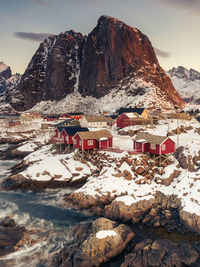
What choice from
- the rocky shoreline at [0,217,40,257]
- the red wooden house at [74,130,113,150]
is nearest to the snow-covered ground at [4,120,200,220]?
the red wooden house at [74,130,113,150]

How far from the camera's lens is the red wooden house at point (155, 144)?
119 ft

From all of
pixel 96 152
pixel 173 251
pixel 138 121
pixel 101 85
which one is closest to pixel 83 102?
pixel 101 85

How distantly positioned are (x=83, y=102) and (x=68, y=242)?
171058 mm

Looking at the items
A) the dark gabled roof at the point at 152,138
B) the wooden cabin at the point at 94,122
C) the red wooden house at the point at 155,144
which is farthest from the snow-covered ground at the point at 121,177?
the wooden cabin at the point at 94,122

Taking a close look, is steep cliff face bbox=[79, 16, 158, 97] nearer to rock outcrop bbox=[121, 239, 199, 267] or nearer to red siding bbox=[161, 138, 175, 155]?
red siding bbox=[161, 138, 175, 155]

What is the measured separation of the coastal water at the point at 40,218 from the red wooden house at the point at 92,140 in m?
10.7

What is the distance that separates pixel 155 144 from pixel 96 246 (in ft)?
73.7

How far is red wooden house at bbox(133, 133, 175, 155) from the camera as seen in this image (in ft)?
119

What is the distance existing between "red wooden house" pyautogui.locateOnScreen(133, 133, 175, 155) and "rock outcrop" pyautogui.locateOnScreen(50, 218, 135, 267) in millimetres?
18054

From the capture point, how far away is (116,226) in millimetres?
21953

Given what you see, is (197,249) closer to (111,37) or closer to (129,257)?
(129,257)

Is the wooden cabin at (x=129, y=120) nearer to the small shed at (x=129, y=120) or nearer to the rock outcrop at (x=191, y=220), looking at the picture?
the small shed at (x=129, y=120)

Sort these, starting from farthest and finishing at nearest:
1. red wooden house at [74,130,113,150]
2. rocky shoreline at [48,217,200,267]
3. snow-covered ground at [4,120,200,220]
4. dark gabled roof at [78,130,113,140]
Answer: dark gabled roof at [78,130,113,140], red wooden house at [74,130,113,150], snow-covered ground at [4,120,200,220], rocky shoreline at [48,217,200,267]

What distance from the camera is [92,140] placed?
4212 cm
